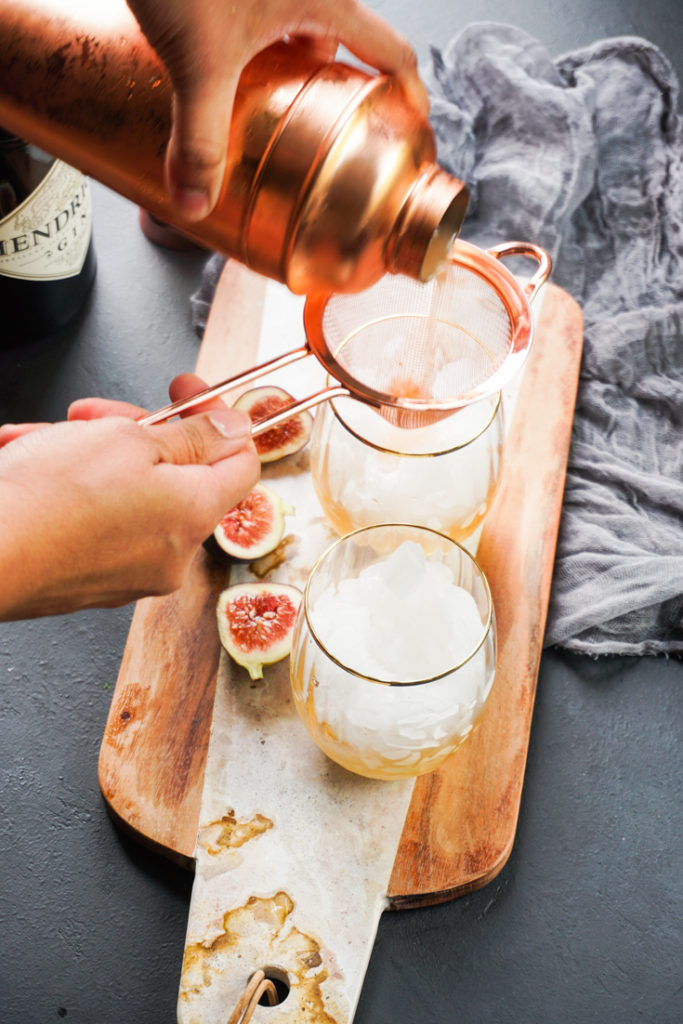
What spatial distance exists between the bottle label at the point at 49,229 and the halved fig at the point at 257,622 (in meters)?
0.68

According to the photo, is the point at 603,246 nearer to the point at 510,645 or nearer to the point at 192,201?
the point at 510,645

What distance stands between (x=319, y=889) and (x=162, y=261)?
132 centimetres

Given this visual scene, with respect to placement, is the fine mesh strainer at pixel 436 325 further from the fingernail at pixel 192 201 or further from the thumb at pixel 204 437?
the fingernail at pixel 192 201

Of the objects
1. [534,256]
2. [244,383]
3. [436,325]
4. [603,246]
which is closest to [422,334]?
[436,325]

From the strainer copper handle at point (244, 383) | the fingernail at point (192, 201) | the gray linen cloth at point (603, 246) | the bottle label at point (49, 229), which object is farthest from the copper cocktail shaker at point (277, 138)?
the gray linen cloth at point (603, 246)

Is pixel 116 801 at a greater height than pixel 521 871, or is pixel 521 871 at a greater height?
pixel 116 801

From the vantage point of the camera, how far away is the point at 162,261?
2.04m

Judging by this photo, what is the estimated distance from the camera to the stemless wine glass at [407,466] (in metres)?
1.35

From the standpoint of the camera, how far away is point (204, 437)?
1.18 meters

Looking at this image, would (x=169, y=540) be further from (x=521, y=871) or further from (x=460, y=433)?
(x=521, y=871)

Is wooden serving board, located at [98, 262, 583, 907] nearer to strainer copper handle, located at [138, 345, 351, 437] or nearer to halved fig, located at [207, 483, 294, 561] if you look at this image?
halved fig, located at [207, 483, 294, 561]

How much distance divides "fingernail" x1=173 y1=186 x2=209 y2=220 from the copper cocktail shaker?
0.05m

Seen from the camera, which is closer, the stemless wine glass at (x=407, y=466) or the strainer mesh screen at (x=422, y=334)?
the stemless wine glass at (x=407, y=466)

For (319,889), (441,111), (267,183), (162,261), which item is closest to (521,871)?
(319,889)
